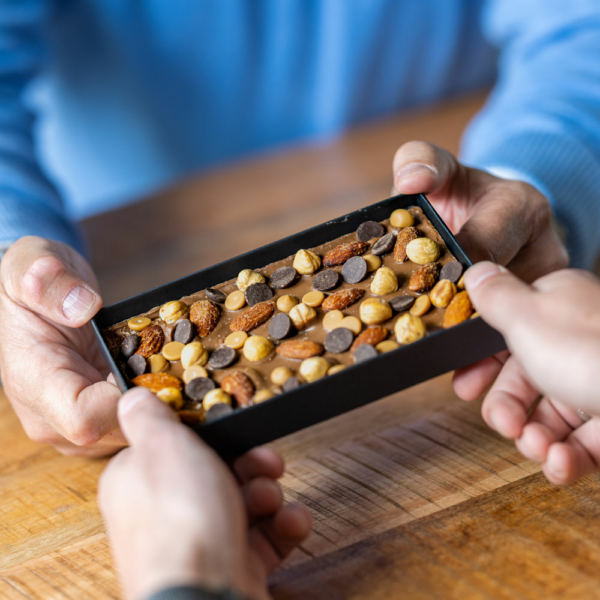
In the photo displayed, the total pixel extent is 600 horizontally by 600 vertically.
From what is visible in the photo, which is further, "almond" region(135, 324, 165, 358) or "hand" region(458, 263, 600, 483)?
"almond" region(135, 324, 165, 358)

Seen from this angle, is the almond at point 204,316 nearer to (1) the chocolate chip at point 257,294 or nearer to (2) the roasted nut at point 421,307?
(1) the chocolate chip at point 257,294

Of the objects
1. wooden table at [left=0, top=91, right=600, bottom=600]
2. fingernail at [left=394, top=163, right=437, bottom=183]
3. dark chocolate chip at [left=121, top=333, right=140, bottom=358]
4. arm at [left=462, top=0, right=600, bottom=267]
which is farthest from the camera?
arm at [left=462, top=0, right=600, bottom=267]

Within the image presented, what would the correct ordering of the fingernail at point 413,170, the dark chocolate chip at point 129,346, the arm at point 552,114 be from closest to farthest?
the dark chocolate chip at point 129,346 → the fingernail at point 413,170 → the arm at point 552,114

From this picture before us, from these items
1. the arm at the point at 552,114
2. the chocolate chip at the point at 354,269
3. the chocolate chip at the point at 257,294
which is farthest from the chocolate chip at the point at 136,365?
the arm at the point at 552,114

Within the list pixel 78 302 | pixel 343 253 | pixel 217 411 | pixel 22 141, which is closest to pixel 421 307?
pixel 343 253

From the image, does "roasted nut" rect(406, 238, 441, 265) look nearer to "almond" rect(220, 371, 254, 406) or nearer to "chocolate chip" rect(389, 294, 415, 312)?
"chocolate chip" rect(389, 294, 415, 312)

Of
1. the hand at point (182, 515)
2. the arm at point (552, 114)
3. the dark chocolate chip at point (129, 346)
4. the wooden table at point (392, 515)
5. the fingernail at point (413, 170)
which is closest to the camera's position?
the hand at point (182, 515)

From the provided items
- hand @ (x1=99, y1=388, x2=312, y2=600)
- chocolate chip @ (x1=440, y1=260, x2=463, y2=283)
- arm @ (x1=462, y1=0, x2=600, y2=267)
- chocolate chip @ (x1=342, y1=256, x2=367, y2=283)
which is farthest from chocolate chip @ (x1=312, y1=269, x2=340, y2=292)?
arm @ (x1=462, y1=0, x2=600, y2=267)

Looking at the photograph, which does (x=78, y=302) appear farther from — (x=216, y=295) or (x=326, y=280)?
(x=326, y=280)
